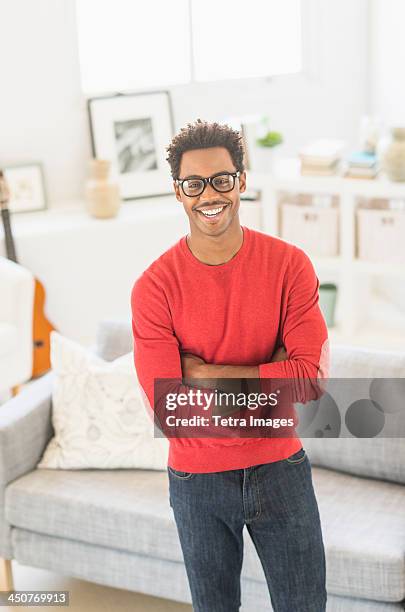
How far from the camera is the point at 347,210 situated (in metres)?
4.11

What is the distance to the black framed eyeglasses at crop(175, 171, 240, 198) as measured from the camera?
166cm

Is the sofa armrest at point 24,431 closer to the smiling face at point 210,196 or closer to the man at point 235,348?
the man at point 235,348

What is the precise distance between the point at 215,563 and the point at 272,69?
358 centimetres

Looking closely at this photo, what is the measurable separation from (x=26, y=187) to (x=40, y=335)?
0.72 m

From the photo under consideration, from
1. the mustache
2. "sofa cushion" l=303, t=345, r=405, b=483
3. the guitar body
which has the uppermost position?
the mustache

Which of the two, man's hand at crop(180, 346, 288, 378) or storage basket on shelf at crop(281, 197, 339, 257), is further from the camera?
storage basket on shelf at crop(281, 197, 339, 257)

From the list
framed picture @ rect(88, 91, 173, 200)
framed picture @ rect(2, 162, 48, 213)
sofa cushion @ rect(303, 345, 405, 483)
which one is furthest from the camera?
framed picture @ rect(88, 91, 173, 200)

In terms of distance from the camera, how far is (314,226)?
418cm

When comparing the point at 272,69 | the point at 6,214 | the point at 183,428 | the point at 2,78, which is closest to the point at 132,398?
the point at 183,428

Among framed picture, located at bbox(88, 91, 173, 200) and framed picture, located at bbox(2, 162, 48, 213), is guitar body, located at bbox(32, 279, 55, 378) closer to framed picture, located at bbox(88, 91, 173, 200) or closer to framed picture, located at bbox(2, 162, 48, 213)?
framed picture, located at bbox(2, 162, 48, 213)

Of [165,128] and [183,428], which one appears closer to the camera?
[183,428]

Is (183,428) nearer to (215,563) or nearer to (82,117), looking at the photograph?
(215,563)

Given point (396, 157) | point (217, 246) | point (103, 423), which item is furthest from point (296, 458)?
point (396, 157)

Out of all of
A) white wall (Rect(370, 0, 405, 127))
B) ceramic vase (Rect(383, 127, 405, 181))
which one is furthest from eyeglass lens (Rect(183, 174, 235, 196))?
white wall (Rect(370, 0, 405, 127))
